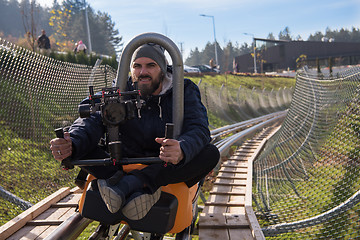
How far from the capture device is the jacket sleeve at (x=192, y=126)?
6.73 feet

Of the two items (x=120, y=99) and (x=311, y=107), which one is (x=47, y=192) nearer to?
(x=120, y=99)

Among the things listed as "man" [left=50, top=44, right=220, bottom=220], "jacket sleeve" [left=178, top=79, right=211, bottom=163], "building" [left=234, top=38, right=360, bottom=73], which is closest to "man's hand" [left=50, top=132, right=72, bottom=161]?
"man" [left=50, top=44, right=220, bottom=220]

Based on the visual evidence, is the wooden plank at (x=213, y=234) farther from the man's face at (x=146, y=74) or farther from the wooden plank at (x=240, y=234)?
the man's face at (x=146, y=74)

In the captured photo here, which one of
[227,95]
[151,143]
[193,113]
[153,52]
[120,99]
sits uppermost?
[153,52]

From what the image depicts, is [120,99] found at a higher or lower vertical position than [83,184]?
higher

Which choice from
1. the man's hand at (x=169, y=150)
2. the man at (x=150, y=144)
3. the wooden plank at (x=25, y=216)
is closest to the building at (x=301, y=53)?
the wooden plank at (x=25, y=216)

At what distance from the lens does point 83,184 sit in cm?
240

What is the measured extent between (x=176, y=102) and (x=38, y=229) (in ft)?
5.33

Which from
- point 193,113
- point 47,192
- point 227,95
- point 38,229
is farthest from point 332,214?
point 227,95

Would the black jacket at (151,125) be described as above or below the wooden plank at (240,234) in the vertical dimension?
above

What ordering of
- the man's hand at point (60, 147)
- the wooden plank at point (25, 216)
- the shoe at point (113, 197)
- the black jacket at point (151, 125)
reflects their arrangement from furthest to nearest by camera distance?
the wooden plank at point (25, 216) → the black jacket at point (151, 125) → the man's hand at point (60, 147) → the shoe at point (113, 197)

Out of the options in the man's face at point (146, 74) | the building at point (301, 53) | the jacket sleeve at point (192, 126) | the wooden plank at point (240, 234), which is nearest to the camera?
the jacket sleeve at point (192, 126)

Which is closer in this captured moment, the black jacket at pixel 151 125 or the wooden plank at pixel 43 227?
the black jacket at pixel 151 125

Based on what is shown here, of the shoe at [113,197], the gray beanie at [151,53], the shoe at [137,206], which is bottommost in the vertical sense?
the shoe at [137,206]
